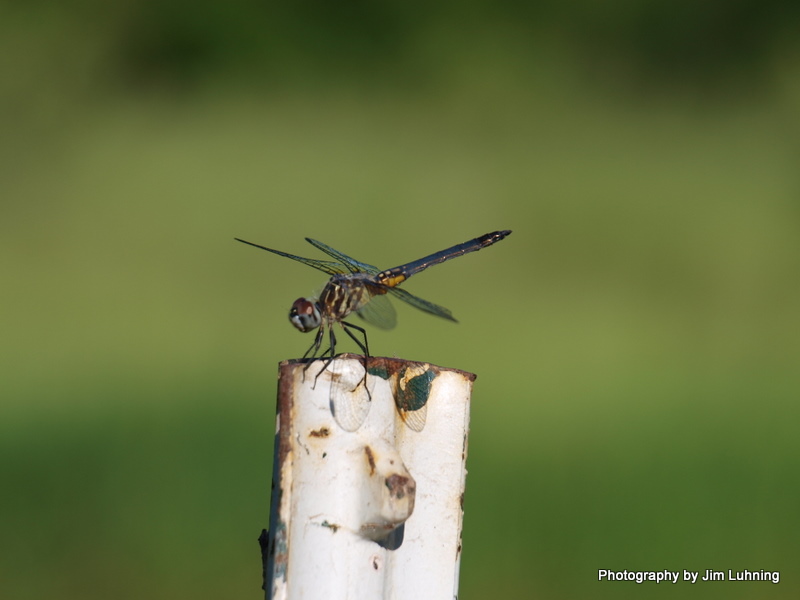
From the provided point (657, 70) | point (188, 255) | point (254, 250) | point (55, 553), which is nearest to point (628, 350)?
point (657, 70)

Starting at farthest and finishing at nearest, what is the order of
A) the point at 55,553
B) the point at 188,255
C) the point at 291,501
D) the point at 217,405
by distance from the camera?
the point at 188,255, the point at 217,405, the point at 55,553, the point at 291,501

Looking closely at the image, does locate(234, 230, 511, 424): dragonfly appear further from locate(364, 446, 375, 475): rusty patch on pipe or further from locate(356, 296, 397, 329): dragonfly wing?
locate(364, 446, 375, 475): rusty patch on pipe

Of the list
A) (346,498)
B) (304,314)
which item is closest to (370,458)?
(346,498)

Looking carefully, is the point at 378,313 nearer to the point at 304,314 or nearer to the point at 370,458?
the point at 304,314

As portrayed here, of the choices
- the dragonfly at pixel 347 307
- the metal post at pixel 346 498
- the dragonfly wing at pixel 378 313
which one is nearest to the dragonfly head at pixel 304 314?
the dragonfly at pixel 347 307

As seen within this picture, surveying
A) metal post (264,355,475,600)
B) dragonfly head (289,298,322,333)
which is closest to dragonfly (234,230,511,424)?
dragonfly head (289,298,322,333)

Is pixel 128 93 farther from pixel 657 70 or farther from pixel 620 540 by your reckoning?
pixel 620 540

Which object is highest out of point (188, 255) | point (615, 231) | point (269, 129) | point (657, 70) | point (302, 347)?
point (657, 70)
